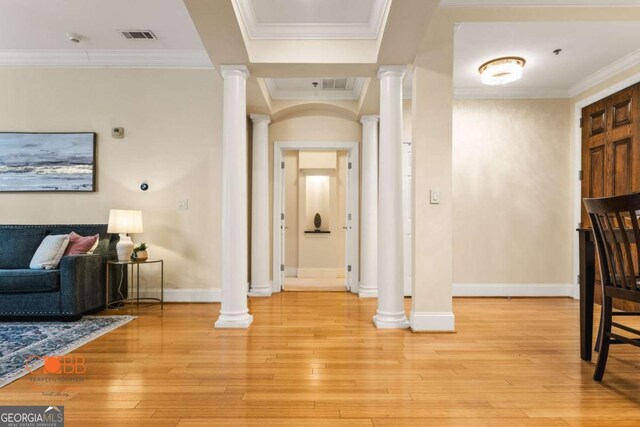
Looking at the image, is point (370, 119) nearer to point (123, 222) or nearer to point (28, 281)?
point (123, 222)

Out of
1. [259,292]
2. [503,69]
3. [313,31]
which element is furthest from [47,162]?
[503,69]

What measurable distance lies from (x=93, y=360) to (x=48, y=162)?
2832mm

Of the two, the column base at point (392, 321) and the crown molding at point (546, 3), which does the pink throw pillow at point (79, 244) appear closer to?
the column base at point (392, 321)

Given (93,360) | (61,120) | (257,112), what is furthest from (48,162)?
(93,360)

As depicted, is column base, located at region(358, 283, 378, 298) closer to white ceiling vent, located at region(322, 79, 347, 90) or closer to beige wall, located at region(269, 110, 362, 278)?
beige wall, located at region(269, 110, 362, 278)

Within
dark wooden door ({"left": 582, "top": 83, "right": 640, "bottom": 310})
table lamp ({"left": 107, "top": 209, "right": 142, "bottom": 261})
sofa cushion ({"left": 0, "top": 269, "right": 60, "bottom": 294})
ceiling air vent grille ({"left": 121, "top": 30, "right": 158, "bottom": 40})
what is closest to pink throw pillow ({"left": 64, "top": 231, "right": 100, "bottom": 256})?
table lamp ({"left": 107, "top": 209, "right": 142, "bottom": 261})

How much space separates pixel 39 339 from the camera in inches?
112

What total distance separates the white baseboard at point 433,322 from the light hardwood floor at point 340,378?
10cm

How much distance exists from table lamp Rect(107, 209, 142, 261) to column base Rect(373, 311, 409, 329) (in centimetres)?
263

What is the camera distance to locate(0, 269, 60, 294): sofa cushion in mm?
3303

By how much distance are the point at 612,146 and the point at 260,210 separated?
4.12m

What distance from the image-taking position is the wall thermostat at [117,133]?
424cm

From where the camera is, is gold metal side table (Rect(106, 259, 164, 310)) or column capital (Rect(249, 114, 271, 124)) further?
column capital (Rect(249, 114, 271, 124))

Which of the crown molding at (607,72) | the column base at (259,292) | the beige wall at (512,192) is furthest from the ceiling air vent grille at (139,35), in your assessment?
the crown molding at (607,72)
